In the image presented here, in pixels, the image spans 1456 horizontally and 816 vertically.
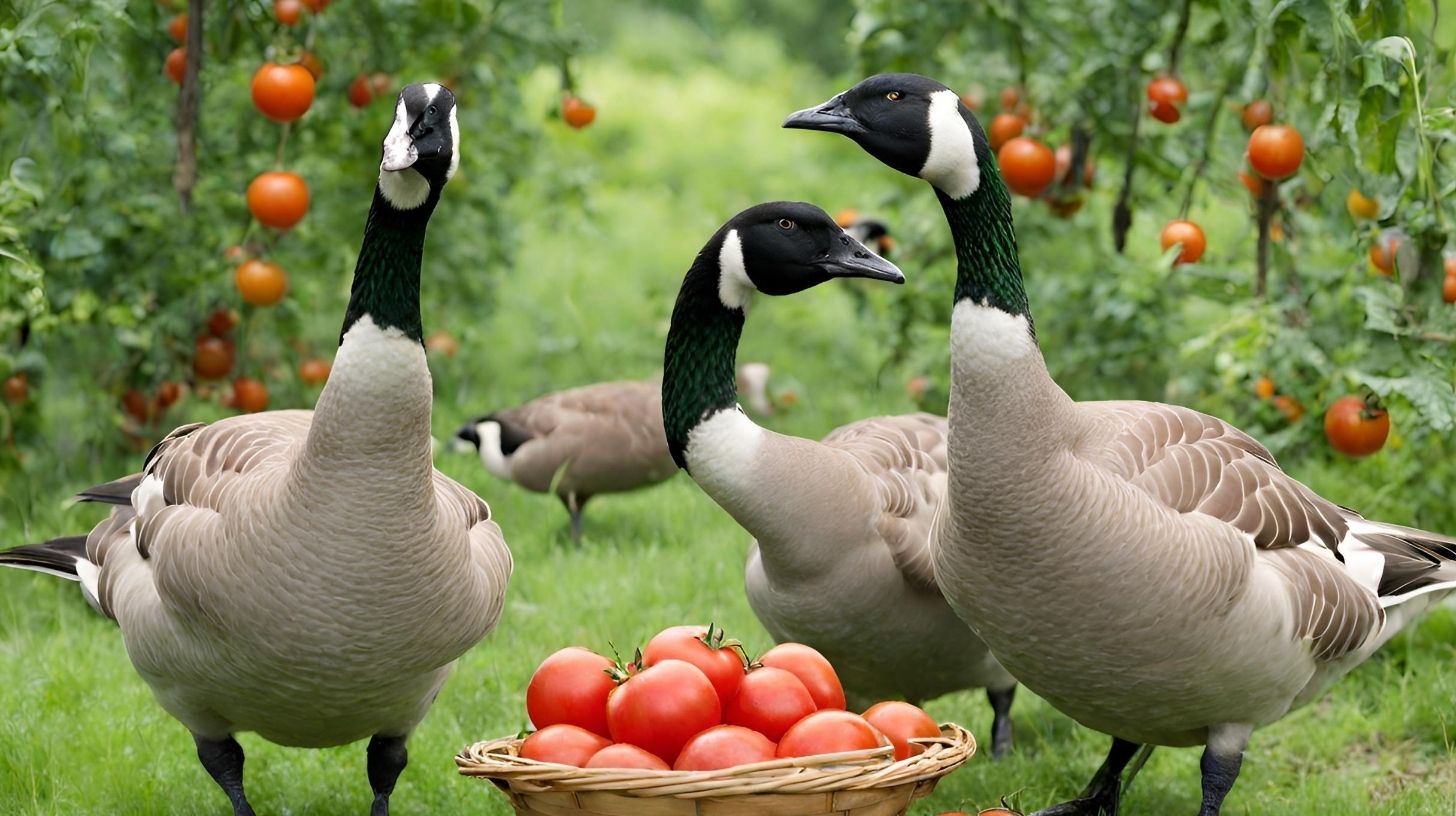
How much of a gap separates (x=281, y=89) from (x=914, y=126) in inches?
124

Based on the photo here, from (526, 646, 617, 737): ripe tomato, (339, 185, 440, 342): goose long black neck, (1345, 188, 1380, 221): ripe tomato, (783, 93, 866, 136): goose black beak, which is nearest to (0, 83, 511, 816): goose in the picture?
(339, 185, 440, 342): goose long black neck

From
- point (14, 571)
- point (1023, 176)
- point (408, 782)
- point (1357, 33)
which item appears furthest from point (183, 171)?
point (1357, 33)

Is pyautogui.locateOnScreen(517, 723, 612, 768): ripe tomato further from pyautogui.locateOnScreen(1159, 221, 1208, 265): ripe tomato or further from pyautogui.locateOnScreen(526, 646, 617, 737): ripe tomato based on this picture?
pyautogui.locateOnScreen(1159, 221, 1208, 265): ripe tomato

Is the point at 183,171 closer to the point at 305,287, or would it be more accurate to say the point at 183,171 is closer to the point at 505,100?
the point at 305,287

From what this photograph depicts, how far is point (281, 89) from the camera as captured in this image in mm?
6031

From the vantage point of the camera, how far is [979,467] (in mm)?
3939

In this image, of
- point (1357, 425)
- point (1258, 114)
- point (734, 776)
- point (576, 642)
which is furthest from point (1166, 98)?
point (734, 776)

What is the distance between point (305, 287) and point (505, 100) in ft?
6.90

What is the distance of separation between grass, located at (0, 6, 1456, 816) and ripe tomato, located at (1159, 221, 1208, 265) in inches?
67.0

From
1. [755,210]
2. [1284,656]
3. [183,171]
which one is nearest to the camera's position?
[1284,656]

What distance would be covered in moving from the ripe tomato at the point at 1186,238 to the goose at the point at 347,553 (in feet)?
10.7

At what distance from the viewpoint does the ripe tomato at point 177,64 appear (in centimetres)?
698

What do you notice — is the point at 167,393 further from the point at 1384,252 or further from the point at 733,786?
the point at 1384,252

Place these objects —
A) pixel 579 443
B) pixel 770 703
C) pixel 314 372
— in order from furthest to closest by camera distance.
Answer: pixel 314 372 → pixel 579 443 → pixel 770 703
